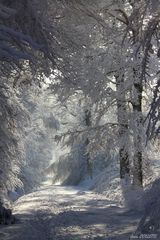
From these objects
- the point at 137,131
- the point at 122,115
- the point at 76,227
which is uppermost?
the point at 122,115

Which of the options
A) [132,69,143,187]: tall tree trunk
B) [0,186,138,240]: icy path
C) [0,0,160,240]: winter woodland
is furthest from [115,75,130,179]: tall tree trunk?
[0,186,138,240]: icy path

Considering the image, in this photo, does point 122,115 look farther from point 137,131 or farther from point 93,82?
point 93,82

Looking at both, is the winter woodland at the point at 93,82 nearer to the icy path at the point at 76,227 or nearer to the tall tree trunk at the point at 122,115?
the tall tree trunk at the point at 122,115

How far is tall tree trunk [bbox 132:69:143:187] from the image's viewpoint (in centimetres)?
2236

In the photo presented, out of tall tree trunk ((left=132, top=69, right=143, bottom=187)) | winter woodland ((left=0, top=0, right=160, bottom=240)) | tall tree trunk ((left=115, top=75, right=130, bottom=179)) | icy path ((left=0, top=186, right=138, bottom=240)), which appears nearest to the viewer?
icy path ((left=0, top=186, right=138, bottom=240))

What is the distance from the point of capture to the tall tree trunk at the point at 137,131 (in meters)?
22.4

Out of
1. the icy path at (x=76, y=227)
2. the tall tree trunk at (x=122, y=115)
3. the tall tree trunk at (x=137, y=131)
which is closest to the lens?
the icy path at (x=76, y=227)

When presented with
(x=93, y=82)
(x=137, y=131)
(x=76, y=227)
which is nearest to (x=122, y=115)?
(x=137, y=131)

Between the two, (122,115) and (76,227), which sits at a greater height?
(122,115)

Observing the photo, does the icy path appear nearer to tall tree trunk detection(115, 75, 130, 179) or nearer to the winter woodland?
the winter woodland

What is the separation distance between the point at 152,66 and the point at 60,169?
90.2 ft

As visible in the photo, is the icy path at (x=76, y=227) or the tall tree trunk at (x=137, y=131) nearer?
the icy path at (x=76, y=227)

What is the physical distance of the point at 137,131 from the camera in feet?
73.0

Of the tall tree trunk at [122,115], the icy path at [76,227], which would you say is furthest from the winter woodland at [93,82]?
the icy path at [76,227]
